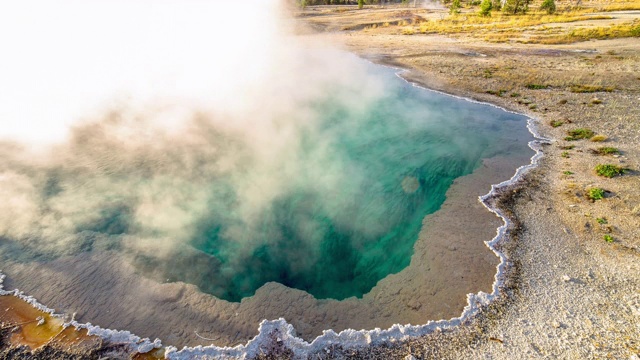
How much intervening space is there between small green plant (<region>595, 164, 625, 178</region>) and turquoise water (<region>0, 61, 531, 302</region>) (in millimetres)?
2329

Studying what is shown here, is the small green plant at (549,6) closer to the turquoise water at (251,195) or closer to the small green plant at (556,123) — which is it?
the small green plant at (556,123)

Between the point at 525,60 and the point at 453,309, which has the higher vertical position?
the point at 525,60

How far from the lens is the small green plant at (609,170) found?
1070cm

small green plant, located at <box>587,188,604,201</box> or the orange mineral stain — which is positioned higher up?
the orange mineral stain

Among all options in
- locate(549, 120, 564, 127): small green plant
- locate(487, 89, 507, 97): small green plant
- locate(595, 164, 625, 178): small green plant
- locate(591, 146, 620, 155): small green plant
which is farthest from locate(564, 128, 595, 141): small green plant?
locate(487, 89, 507, 97): small green plant

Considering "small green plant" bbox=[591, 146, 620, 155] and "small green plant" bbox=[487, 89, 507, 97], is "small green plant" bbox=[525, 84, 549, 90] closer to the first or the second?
"small green plant" bbox=[487, 89, 507, 97]

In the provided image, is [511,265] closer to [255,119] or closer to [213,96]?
[255,119]

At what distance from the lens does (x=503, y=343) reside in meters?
5.96

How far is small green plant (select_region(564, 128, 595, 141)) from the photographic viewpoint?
13.5 meters

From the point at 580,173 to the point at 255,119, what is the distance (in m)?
13.3

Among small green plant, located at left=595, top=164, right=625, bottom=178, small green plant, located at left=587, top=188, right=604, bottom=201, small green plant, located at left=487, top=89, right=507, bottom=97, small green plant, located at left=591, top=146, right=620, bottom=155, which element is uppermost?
small green plant, located at left=487, top=89, right=507, bottom=97

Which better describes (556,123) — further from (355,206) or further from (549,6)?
(549,6)

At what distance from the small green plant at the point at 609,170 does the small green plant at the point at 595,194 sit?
127cm

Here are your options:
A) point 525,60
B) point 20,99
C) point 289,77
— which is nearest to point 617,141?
point 525,60
